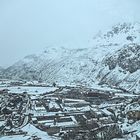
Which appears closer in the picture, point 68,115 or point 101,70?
point 68,115

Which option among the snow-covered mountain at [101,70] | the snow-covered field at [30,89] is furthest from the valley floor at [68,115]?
the snow-covered mountain at [101,70]

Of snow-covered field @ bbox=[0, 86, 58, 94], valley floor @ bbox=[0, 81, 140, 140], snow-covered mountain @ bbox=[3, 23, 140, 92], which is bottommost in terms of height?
valley floor @ bbox=[0, 81, 140, 140]

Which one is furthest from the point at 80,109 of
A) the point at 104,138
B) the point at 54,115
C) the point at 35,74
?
the point at 35,74

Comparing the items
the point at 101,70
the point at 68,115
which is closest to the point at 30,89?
the point at 101,70

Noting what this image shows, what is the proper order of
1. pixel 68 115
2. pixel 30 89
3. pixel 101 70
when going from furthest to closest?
pixel 101 70, pixel 30 89, pixel 68 115

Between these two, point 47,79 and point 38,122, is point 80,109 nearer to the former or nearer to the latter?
point 38,122

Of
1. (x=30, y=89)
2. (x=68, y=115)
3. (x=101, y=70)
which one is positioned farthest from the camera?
(x=101, y=70)

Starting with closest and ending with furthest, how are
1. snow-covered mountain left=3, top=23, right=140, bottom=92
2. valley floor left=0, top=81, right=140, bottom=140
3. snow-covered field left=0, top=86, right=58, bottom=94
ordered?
1. valley floor left=0, top=81, right=140, bottom=140
2. snow-covered field left=0, top=86, right=58, bottom=94
3. snow-covered mountain left=3, top=23, right=140, bottom=92

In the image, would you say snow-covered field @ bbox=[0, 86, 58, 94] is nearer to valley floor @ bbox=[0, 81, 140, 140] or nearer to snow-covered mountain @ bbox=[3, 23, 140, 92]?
valley floor @ bbox=[0, 81, 140, 140]

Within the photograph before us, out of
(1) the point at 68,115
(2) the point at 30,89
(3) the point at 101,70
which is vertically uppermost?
(3) the point at 101,70

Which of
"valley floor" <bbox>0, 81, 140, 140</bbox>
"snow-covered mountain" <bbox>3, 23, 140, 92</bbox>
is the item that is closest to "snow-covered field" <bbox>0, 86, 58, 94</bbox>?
"valley floor" <bbox>0, 81, 140, 140</bbox>

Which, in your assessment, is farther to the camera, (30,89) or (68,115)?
(30,89)

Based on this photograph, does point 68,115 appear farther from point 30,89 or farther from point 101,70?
point 101,70

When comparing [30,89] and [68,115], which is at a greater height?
[30,89]
